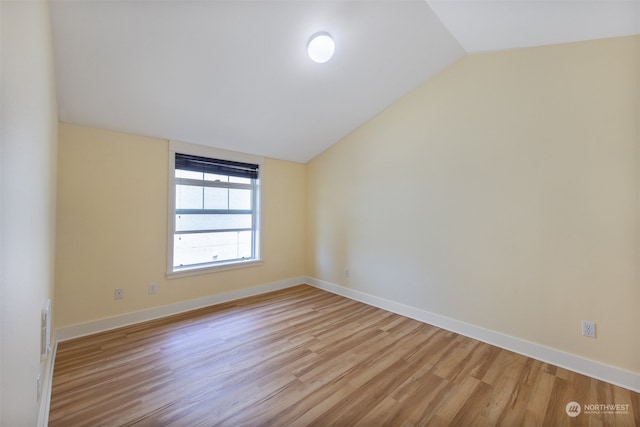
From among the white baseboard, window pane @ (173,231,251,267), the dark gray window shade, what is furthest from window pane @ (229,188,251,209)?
the white baseboard

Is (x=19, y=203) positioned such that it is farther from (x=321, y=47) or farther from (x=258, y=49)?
(x=321, y=47)

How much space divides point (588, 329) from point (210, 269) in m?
3.78

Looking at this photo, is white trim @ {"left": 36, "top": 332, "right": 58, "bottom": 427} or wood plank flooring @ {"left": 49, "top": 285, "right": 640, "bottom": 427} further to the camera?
wood plank flooring @ {"left": 49, "top": 285, "right": 640, "bottom": 427}

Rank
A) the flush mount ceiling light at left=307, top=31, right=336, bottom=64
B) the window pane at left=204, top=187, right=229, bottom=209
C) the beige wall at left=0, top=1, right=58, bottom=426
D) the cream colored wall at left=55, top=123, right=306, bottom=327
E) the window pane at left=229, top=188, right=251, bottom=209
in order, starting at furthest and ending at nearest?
1. the window pane at left=229, top=188, right=251, bottom=209
2. the window pane at left=204, top=187, right=229, bottom=209
3. the cream colored wall at left=55, top=123, right=306, bottom=327
4. the flush mount ceiling light at left=307, top=31, right=336, bottom=64
5. the beige wall at left=0, top=1, right=58, bottom=426

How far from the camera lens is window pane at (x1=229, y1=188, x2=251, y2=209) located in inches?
148

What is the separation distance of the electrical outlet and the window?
11.6 ft

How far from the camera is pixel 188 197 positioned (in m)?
3.33

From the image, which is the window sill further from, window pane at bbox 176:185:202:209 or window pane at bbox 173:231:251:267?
window pane at bbox 176:185:202:209

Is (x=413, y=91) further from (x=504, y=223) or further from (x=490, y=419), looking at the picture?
(x=490, y=419)

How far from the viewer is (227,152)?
11.7ft

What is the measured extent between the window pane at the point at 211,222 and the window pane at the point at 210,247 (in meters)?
0.09

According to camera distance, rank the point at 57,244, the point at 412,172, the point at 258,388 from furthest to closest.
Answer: the point at 412,172, the point at 57,244, the point at 258,388

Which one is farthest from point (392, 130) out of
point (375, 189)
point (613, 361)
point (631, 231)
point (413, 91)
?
point (613, 361)

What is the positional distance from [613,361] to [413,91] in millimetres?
2995
